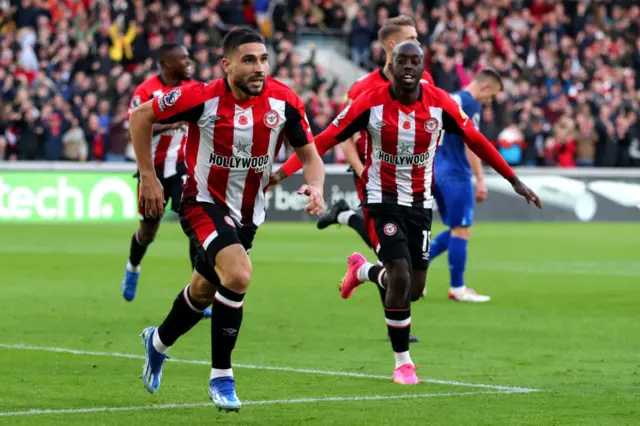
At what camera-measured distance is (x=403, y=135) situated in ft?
29.5

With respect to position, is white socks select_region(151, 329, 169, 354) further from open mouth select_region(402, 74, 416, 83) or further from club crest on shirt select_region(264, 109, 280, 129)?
open mouth select_region(402, 74, 416, 83)

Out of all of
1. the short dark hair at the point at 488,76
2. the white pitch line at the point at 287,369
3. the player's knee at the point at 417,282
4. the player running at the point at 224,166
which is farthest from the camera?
the short dark hair at the point at 488,76

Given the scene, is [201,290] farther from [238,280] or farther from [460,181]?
[460,181]

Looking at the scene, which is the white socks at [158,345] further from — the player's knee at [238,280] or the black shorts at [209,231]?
the player's knee at [238,280]

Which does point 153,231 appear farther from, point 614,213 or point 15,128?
point 614,213

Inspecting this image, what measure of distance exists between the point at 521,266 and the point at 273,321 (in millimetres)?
7076

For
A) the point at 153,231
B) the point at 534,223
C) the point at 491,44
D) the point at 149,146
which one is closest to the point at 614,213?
the point at 534,223

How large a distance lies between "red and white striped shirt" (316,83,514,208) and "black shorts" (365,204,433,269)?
60mm

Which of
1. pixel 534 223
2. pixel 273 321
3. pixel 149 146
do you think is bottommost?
pixel 534 223

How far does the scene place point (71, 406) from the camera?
734cm

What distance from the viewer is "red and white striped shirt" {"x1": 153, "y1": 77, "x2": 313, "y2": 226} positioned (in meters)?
7.64

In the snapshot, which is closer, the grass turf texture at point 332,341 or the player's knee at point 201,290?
the grass turf texture at point 332,341

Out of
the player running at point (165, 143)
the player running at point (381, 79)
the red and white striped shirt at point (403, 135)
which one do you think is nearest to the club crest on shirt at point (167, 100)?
the red and white striped shirt at point (403, 135)

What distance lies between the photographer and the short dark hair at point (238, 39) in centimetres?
757
